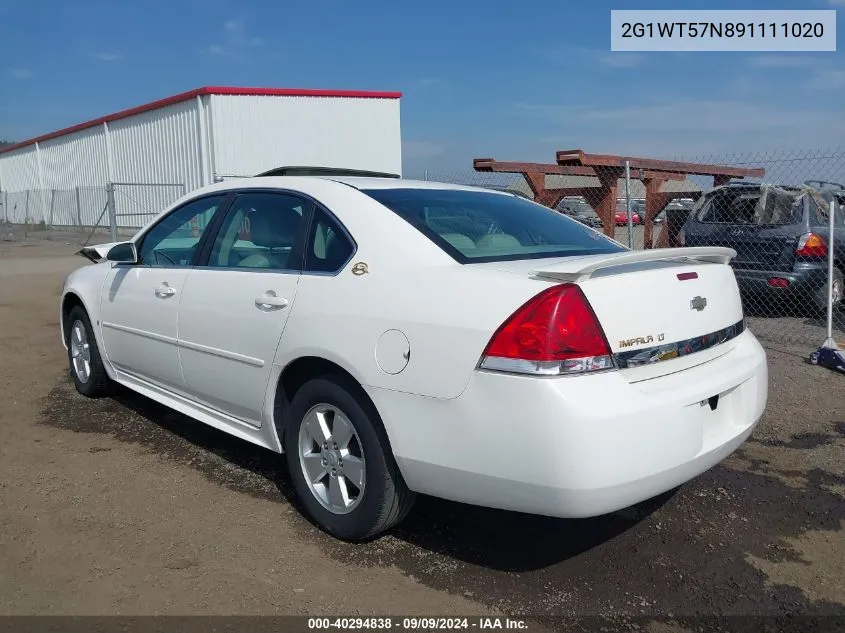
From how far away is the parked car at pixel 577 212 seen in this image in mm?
9811

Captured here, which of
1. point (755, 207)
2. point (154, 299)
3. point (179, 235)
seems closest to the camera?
point (154, 299)

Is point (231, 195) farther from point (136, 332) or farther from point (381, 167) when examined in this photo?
point (381, 167)

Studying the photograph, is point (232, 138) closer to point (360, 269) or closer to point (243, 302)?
point (243, 302)

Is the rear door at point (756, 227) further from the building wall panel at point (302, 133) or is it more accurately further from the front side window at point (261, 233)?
the building wall panel at point (302, 133)

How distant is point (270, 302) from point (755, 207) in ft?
21.3

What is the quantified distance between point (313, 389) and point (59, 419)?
2672 mm

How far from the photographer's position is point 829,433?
473 centimetres

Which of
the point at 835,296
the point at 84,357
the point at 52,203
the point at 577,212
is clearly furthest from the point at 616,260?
the point at 52,203

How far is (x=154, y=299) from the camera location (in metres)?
4.29

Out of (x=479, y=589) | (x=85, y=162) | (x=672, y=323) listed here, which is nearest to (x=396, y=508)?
(x=479, y=589)

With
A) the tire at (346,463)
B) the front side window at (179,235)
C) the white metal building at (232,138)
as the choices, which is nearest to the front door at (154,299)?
the front side window at (179,235)

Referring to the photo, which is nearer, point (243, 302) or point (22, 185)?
point (243, 302)

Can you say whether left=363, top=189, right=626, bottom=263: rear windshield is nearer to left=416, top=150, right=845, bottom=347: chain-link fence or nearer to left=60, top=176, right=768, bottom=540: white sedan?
left=60, top=176, right=768, bottom=540: white sedan

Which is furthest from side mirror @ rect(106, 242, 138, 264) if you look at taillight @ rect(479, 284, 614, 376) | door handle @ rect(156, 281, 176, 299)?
taillight @ rect(479, 284, 614, 376)
